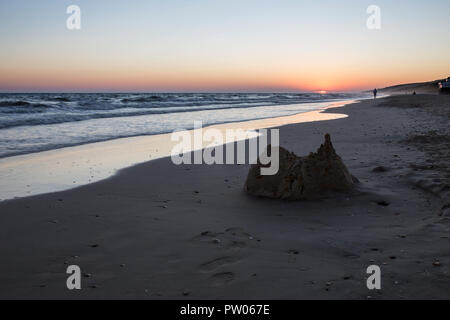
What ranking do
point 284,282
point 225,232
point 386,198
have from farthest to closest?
point 386,198 → point 225,232 → point 284,282

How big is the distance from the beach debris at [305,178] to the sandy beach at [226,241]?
0.19 m

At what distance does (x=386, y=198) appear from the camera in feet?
16.2

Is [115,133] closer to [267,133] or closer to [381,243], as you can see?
[267,133]

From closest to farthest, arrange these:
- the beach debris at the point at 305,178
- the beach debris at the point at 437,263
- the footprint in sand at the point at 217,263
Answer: the beach debris at the point at 437,263 → the footprint in sand at the point at 217,263 → the beach debris at the point at 305,178

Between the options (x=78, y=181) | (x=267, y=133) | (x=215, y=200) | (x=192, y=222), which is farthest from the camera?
(x=267, y=133)

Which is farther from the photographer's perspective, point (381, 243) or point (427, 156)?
point (427, 156)

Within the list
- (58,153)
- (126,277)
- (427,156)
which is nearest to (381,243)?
(126,277)

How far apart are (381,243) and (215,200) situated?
233cm
